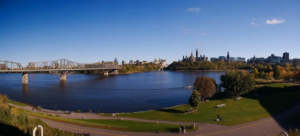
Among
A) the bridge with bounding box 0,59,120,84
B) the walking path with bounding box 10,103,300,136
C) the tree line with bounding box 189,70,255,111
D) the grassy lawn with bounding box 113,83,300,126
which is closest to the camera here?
the walking path with bounding box 10,103,300,136

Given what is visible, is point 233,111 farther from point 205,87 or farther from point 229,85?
point 229,85

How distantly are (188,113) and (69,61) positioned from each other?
84.9m

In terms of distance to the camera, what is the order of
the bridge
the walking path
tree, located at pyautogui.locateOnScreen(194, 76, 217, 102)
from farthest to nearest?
the bridge → tree, located at pyautogui.locateOnScreen(194, 76, 217, 102) → the walking path

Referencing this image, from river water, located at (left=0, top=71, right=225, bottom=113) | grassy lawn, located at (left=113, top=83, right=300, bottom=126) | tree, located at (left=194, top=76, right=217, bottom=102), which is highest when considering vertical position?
tree, located at (left=194, top=76, right=217, bottom=102)

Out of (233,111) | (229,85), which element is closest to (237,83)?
(229,85)

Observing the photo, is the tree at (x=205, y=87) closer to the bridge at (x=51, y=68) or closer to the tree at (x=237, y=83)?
the tree at (x=237, y=83)

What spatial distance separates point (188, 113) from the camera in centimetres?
2005

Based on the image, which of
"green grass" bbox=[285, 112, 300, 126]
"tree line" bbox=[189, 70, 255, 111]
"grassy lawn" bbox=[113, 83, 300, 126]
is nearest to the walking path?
"green grass" bbox=[285, 112, 300, 126]

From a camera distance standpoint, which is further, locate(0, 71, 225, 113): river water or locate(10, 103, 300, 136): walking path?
locate(0, 71, 225, 113): river water

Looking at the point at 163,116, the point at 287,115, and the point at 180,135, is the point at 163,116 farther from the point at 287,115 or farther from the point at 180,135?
the point at 287,115

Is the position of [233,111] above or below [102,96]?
above

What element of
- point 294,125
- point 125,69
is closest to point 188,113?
point 294,125

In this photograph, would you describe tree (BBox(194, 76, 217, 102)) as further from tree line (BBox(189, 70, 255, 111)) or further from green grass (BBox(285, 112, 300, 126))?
green grass (BBox(285, 112, 300, 126))

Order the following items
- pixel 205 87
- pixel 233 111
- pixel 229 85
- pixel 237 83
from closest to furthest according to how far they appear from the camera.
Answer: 1. pixel 233 111
2. pixel 205 87
3. pixel 237 83
4. pixel 229 85
